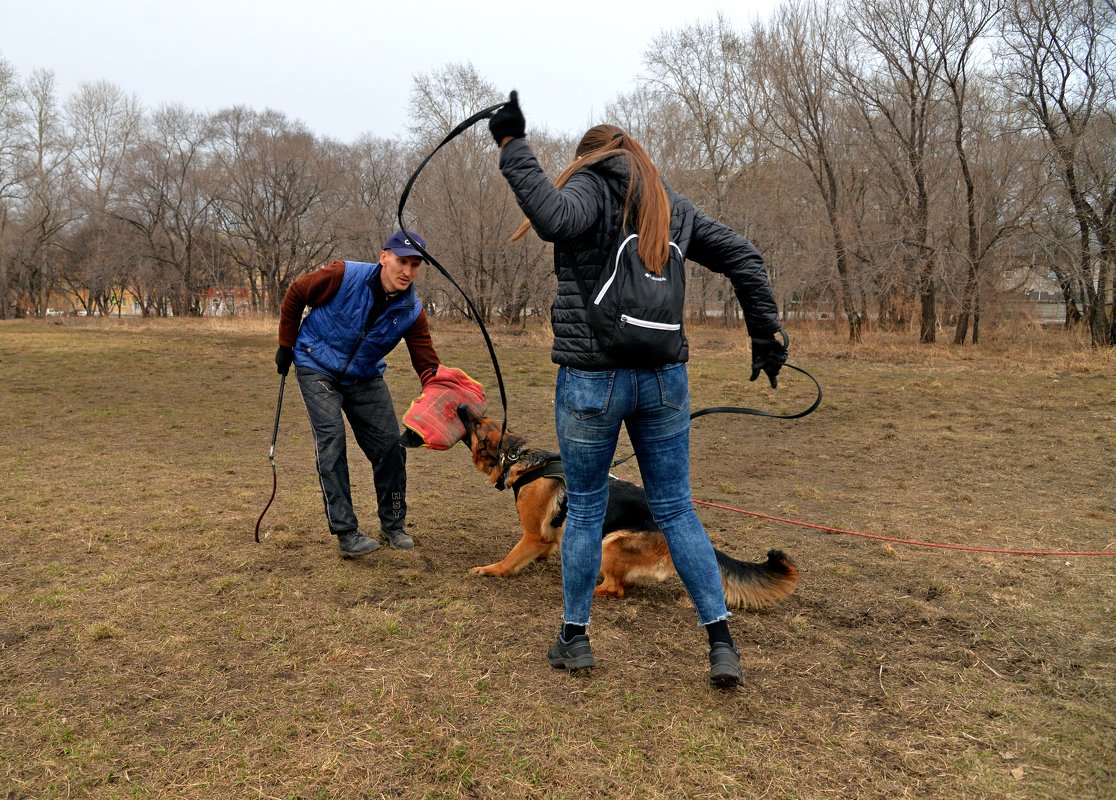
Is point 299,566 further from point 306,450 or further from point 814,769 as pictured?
point 306,450

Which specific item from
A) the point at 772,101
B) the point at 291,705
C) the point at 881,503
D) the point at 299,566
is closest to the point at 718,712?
the point at 291,705

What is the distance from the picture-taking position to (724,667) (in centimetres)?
274

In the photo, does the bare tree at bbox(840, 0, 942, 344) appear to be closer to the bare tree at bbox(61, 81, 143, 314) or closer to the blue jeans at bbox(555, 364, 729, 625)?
the blue jeans at bbox(555, 364, 729, 625)

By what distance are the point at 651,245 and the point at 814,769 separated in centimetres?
178

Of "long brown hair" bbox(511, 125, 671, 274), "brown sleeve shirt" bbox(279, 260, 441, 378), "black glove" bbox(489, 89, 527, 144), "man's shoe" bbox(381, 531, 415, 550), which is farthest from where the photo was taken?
"man's shoe" bbox(381, 531, 415, 550)

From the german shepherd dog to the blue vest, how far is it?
2.20 ft

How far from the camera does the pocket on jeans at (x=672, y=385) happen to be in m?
2.68

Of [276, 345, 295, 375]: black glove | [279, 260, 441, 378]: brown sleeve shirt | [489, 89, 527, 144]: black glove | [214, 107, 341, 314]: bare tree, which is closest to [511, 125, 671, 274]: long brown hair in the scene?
[489, 89, 527, 144]: black glove

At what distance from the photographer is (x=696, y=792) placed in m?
2.21

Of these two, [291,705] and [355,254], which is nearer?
[291,705]

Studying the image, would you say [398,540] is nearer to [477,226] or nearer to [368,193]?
[477,226]

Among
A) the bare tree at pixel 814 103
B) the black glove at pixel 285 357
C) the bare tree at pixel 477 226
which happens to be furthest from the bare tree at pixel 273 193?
the black glove at pixel 285 357

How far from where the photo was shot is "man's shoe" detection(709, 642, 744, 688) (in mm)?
2732

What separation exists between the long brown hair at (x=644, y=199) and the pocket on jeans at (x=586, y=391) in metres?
0.43
